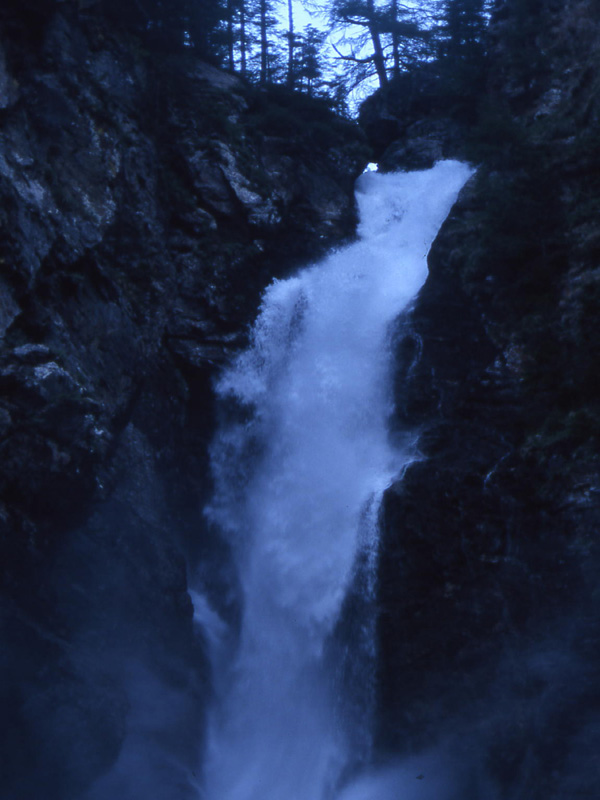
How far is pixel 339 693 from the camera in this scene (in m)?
12.6

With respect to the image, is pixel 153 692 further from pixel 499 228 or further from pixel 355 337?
pixel 499 228

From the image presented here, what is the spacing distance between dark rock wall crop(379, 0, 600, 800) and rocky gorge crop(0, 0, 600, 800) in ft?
0.14

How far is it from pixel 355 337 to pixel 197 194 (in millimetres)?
5397

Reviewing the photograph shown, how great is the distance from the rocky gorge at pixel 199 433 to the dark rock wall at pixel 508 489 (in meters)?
0.04

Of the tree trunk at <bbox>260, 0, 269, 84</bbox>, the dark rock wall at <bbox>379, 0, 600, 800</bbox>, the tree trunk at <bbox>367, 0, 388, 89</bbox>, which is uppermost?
the tree trunk at <bbox>367, 0, 388, 89</bbox>

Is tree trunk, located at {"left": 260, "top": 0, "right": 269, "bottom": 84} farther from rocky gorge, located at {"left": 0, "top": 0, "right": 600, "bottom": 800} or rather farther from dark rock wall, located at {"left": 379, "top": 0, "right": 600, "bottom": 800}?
dark rock wall, located at {"left": 379, "top": 0, "right": 600, "bottom": 800}

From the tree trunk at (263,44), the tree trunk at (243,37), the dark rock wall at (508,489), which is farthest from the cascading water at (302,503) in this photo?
the tree trunk at (243,37)

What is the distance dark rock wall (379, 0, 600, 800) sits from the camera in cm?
1096

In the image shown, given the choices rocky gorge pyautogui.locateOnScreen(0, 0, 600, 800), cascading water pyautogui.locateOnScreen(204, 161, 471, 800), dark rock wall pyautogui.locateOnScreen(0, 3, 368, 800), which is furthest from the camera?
cascading water pyautogui.locateOnScreen(204, 161, 471, 800)

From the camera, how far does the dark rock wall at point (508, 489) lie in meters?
11.0

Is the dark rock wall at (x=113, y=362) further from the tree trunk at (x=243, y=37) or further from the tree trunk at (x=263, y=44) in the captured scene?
the tree trunk at (x=243, y=37)

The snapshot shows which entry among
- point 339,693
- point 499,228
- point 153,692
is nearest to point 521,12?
point 499,228

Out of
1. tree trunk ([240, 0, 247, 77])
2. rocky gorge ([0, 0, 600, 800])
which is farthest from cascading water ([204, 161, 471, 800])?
tree trunk ([240, 0, 247, 77])

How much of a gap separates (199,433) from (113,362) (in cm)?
291
